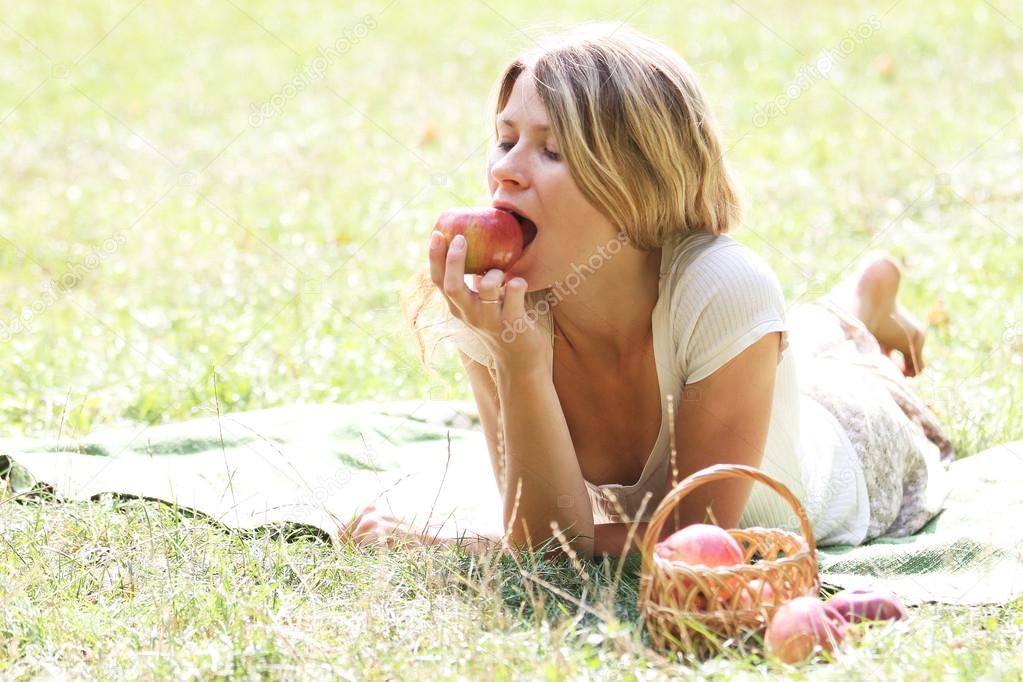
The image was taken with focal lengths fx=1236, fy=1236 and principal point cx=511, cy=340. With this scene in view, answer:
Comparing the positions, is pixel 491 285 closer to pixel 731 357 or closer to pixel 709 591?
pixel 731 357

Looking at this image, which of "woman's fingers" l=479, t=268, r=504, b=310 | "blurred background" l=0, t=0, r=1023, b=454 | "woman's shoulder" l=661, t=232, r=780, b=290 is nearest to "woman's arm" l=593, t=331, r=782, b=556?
"woman's shoulder" l=661, t=232, r=780, b=290

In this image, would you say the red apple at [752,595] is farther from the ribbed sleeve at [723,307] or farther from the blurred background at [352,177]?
the blurred background at [352,177]

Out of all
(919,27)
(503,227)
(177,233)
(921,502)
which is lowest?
(921,502)

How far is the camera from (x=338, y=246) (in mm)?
6699

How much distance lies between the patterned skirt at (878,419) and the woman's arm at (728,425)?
514 mm

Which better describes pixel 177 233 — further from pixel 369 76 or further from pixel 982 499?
pixel 982 499

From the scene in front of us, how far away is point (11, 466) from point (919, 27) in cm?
833

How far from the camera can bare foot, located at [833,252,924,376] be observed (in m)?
4.67

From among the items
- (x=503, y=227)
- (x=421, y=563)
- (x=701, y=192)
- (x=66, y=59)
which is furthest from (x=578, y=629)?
(x=66, y=59)

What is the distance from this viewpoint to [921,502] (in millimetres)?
3854

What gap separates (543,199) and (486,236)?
0.59 ft

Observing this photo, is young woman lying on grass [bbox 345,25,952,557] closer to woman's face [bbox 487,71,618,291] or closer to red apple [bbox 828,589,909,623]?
woman's face [bbox 487,71,618,291]

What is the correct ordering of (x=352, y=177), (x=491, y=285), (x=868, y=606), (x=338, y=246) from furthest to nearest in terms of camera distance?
(x=352, y=177) < (x=338, y=246) < (x=491, y=285) < (x=868, y=606)

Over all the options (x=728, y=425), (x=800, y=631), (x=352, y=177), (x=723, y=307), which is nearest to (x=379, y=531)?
(x=728, y=425)
